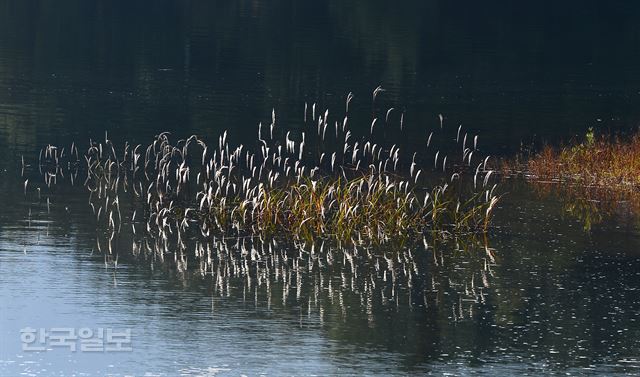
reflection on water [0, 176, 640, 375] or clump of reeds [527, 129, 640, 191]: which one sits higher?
clump of reeds [527, 129, 640, 191]

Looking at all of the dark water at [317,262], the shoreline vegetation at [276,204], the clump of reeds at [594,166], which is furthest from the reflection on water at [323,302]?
the clump of reeds at [594,166]

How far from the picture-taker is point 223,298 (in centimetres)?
1602

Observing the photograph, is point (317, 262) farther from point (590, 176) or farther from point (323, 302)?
point (590, 176)

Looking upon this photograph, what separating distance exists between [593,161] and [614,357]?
39.6 ft

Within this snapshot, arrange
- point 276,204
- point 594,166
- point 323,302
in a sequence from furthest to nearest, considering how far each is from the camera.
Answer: point 594,166 → point 276,204 → point 323,302

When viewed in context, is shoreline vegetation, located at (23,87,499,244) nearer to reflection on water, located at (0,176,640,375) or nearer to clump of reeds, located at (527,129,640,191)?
reflection on water, located at (0,176,640,375)

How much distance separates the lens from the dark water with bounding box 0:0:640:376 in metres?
14.1

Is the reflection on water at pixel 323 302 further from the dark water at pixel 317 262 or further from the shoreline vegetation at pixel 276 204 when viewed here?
the shoreline vegetation at pixel 276 204

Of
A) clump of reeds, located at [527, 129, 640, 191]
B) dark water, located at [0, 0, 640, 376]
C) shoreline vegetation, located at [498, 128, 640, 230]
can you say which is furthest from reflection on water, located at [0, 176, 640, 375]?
clump of reeds, located at [527, 129, 640, 191]

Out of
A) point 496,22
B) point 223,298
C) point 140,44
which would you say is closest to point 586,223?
point 223,298

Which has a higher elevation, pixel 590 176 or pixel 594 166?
Answer: pixel 594 166

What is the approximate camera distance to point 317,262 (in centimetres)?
1814

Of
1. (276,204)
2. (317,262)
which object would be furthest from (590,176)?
(317,262)

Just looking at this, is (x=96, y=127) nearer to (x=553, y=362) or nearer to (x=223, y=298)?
(x=223, y=298)
